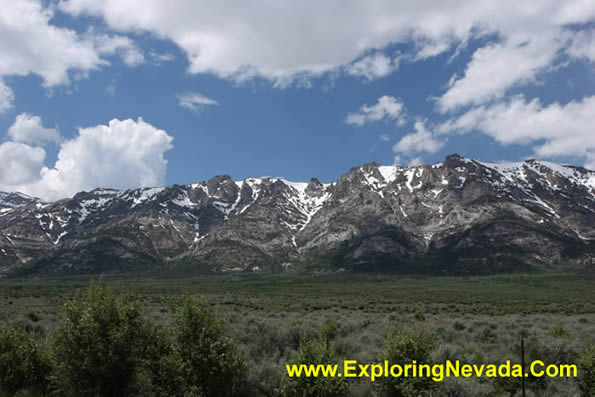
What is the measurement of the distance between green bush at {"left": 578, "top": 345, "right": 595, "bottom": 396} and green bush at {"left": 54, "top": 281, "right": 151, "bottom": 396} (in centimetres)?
1611

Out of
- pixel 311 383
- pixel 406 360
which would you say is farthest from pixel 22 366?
pixel 406 360

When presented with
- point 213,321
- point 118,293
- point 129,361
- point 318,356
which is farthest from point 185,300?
point 318,356

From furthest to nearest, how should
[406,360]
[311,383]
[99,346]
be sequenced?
[99,346] < [406,360] < [311,383]

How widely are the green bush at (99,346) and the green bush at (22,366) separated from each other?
866 millimetres

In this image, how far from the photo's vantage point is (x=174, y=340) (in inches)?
541

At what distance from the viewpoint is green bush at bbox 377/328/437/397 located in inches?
497

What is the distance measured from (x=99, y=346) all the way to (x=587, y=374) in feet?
57.8

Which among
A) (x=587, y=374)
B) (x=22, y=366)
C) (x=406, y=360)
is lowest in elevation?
(x=587, y=374)

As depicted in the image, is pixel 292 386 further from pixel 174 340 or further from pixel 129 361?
pixel 129 361

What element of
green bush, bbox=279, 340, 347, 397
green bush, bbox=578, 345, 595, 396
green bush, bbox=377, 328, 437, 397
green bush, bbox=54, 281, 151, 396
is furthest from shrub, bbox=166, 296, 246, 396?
green bush, bbox=578, 345, 595, 396

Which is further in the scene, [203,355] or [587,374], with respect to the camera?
[587,374]

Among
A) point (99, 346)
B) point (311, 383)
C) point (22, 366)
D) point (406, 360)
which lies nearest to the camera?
point (311, 383)

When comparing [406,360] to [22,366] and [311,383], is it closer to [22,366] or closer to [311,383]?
[311,383]

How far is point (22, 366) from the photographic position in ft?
47.8
